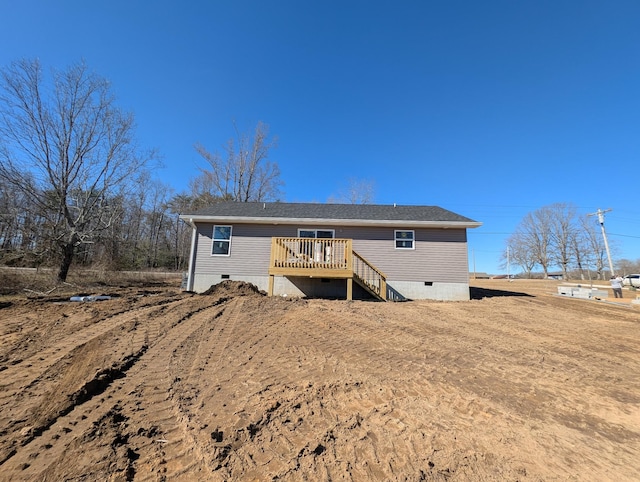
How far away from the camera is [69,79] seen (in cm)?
1285

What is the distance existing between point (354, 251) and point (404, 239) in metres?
2.37

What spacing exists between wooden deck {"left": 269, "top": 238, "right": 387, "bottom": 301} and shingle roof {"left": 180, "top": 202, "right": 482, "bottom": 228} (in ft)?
4.35

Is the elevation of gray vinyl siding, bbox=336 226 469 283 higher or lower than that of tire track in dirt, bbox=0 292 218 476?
higher

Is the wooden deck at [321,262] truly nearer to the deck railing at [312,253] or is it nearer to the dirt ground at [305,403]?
the deck railing at [312,253]

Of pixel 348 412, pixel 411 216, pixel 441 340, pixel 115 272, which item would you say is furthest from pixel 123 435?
pixel 115 272

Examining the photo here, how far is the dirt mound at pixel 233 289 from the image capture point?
10.3m

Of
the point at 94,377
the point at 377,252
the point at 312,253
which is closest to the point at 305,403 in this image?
the point at 94,377

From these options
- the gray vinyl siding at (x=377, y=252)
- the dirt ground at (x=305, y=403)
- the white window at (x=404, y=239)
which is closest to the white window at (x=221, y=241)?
the gray vinyl siding at (x=377, y=252)

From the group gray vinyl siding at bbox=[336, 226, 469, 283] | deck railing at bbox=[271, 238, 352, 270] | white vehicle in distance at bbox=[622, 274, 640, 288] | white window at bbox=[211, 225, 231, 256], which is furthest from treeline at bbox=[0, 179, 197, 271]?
white vehicle in distance at bbox=[622, 274, 640, 288]

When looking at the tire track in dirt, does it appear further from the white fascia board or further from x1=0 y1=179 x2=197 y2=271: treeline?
x1=0 y1=179 x2=197 y2=271: treeline

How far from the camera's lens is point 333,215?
1259 centimetres

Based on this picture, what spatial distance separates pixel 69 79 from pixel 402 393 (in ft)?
60.7

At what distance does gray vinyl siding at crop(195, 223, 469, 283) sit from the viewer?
11836 mm

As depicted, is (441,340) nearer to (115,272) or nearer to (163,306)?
(163,306)
